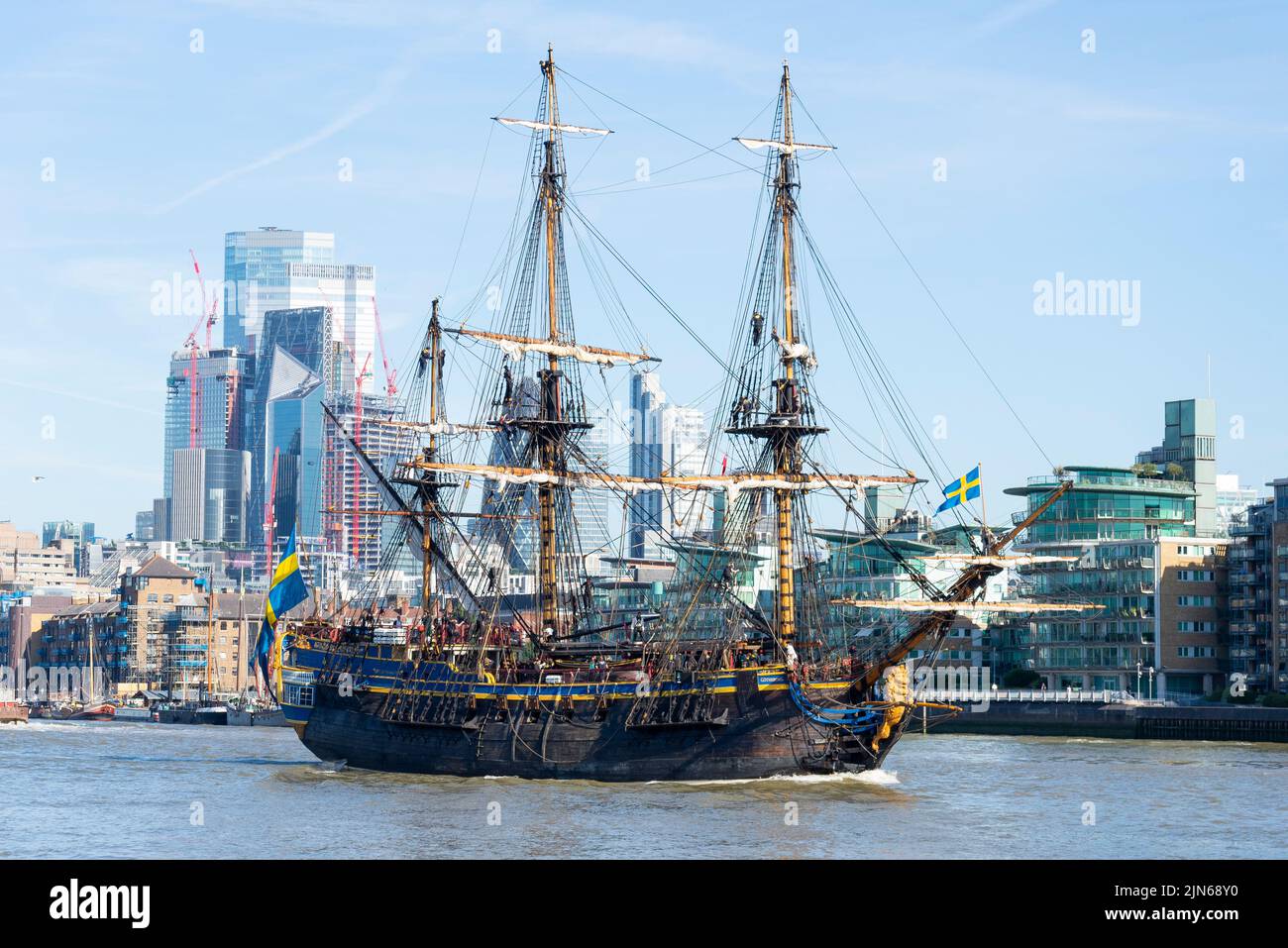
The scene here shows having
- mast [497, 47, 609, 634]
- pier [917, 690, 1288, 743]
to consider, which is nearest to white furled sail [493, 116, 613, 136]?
mast [497, 47, 609, 634]

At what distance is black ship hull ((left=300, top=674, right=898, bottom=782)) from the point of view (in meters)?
86.6

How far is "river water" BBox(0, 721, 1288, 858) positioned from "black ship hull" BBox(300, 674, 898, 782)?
3.76ft

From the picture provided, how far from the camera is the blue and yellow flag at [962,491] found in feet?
297

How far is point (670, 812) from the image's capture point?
2906 inches

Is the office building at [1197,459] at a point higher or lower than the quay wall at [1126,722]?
higher

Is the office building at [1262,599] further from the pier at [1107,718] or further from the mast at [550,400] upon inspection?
the mast at [550,400]

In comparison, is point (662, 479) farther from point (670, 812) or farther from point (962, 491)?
point (670, 812)

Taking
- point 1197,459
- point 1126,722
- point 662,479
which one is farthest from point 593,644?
point 1197,459

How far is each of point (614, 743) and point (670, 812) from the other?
Answer: 16.0 metres

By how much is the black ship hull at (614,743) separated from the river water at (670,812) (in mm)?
1147

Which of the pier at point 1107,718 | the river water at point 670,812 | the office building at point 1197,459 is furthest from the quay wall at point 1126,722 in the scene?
the office building at point 1197,459

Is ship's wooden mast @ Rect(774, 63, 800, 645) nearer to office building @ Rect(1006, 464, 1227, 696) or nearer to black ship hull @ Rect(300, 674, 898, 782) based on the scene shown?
black ship hull @ Rect(300, 674, 898, 782)
